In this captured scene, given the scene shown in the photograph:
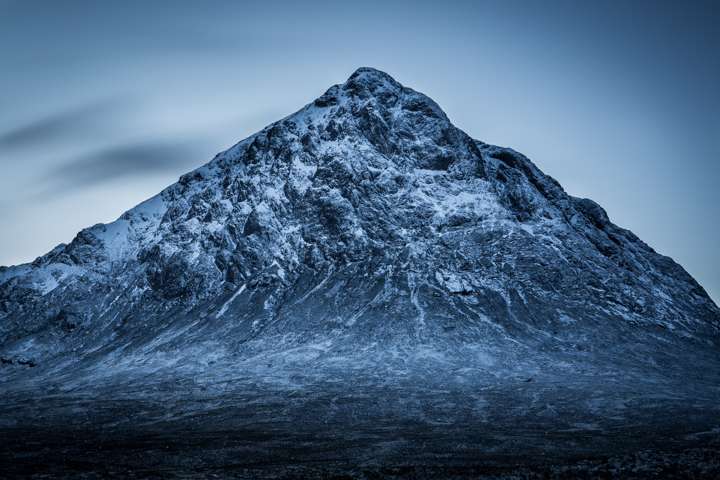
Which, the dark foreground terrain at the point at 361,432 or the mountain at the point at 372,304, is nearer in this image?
the dark foreground terrain at the point at 361,432

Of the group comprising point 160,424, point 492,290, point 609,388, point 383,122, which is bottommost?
point 609,388

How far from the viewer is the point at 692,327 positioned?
137 m

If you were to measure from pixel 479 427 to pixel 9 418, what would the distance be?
64.9 meters

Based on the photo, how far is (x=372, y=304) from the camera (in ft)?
452

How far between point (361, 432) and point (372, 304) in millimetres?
77216

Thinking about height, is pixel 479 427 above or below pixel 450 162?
below

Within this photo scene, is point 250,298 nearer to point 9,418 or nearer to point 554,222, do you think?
point 9,418

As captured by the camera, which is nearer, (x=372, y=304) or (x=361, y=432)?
(x=361, y=432)

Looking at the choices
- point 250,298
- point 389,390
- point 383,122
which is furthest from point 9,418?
point 383,122

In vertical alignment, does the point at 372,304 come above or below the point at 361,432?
above

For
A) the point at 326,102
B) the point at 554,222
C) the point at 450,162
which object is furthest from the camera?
the point at 326,102

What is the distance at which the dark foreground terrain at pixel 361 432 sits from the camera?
4256cm

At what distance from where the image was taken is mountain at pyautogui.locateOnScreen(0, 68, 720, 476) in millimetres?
78062

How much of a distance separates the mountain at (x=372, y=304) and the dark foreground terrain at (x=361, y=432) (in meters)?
0.83
